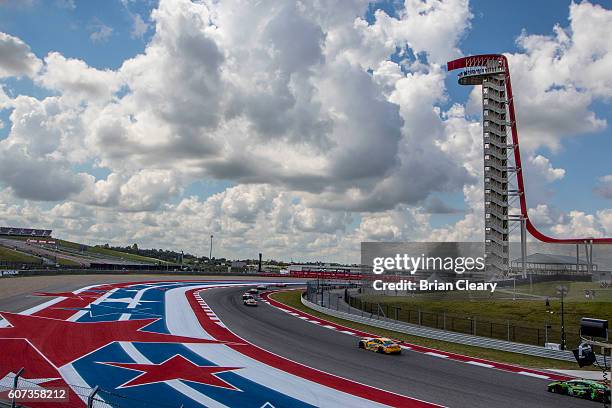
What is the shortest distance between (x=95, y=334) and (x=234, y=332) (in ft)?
30.7

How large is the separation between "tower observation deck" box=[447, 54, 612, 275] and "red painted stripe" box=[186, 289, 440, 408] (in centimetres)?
4901

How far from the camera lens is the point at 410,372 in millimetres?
24188

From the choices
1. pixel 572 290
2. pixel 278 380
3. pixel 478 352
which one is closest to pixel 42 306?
pixel 278 380

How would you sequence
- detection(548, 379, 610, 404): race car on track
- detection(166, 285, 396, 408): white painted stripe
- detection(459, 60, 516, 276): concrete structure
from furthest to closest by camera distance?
detection(459, 60, 516, 276): concrete structure → detection(548, 379, 610, 404): race car on track → detection(166, 285, 396, 408): white painted stripe

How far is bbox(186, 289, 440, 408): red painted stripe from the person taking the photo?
1931cm

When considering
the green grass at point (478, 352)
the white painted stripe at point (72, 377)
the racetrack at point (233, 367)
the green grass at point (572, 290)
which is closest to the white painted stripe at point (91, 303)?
the racetrack at point (233, 367)

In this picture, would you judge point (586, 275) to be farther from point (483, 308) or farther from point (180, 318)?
point (180, 318)

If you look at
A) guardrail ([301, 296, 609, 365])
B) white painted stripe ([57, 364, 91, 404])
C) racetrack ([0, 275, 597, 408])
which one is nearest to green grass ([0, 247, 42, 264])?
racetrack ([0, 275, 597, 408])

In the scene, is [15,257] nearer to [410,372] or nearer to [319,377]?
[319,377]

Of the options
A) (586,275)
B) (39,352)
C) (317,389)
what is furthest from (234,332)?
(586,275)

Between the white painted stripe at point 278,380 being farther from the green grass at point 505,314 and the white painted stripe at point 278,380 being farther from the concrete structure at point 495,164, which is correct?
the concrete structure at point 495,164

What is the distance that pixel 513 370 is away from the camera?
25.3 meters

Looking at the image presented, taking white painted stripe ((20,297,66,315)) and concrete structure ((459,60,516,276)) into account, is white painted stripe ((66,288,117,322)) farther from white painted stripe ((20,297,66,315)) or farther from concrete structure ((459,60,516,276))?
concrete structure ((459,60,516,276))

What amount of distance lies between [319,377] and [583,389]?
445 inches
